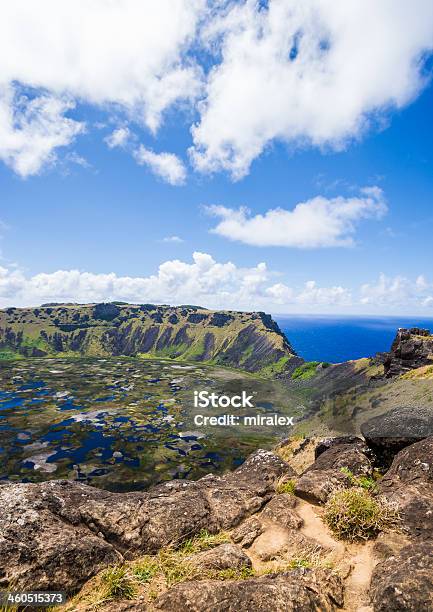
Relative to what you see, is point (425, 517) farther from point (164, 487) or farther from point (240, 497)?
point (164, 487)

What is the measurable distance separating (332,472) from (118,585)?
38.1 ft

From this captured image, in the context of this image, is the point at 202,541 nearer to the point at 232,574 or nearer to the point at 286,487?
the point at 232,574

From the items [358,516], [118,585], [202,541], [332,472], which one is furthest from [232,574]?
[332,472]

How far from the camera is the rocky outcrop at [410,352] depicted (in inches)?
4727

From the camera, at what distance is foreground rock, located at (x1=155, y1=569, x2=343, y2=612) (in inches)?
319

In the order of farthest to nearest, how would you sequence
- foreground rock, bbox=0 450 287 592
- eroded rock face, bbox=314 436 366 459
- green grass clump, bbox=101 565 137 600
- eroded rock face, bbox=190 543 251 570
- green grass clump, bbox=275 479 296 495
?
eroded rock face, bbox=314 436 366 459, green grass clump, bbox=275 479 296 495, eroded rock face, bbox=190 543 251 570, foreground rock, bbox=0 450 287 592, green grass clump, bbox=101 565 137 600

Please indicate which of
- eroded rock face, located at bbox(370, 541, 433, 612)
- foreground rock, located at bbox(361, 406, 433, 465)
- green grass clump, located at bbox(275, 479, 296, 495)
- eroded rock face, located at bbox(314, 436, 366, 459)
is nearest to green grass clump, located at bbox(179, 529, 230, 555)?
green grass clump, located at bbox(275, 479, 296, 495)

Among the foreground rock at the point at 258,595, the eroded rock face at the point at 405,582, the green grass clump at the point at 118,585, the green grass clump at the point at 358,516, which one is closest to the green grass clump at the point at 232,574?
the foreground rock at the point at 258,595

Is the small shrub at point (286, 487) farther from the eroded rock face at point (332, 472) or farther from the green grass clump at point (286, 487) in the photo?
the eroded rock face at point (332, 472)

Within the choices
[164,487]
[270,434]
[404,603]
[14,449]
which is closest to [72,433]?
[14,449]

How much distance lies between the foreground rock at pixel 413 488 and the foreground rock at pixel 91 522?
5.72 meters

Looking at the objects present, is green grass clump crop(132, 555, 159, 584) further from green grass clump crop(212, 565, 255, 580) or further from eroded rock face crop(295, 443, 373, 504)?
eroded rock face crop(295, 443, 373, 504)

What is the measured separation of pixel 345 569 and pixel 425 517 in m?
3.82

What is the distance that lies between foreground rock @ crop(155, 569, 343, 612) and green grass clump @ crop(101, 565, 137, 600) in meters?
1.14
